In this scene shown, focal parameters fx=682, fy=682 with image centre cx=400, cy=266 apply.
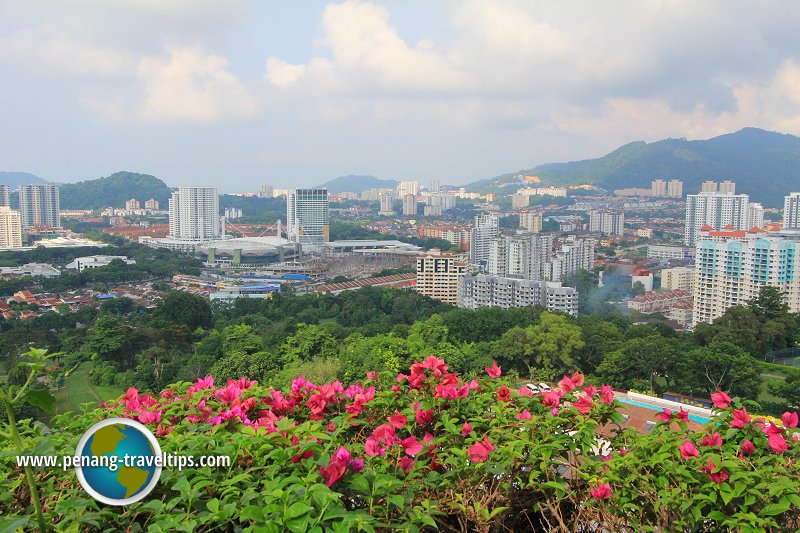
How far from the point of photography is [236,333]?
7219mm

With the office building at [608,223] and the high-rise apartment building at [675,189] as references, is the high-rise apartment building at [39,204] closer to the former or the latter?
the office building at [608,223]

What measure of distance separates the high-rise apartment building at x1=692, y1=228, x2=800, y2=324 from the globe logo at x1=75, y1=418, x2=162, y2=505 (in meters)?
12.4

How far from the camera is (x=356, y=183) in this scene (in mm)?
75938

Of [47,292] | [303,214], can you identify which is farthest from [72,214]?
[47,292]

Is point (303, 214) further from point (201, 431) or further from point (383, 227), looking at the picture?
point (201, 431)

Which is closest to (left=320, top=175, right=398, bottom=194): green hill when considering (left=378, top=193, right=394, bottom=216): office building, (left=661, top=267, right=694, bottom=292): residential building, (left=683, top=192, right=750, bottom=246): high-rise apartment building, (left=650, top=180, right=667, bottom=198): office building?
(left=378, top=193, right=394, bottom=216): office building

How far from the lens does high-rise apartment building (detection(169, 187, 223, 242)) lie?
27453 mm

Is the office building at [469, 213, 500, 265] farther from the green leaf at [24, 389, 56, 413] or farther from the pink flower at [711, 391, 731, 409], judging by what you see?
the green leaf at [24, 389, 56, 413]

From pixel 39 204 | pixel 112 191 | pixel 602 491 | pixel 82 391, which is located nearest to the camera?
pixel 602 491

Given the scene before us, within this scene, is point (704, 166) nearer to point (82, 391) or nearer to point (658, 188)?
point (658, 188)

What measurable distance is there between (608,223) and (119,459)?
28.1 m

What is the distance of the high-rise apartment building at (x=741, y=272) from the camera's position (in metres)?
11.7

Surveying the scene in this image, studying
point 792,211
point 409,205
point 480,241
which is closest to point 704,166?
point 409,205

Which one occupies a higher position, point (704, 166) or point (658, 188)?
point (704, 166)
